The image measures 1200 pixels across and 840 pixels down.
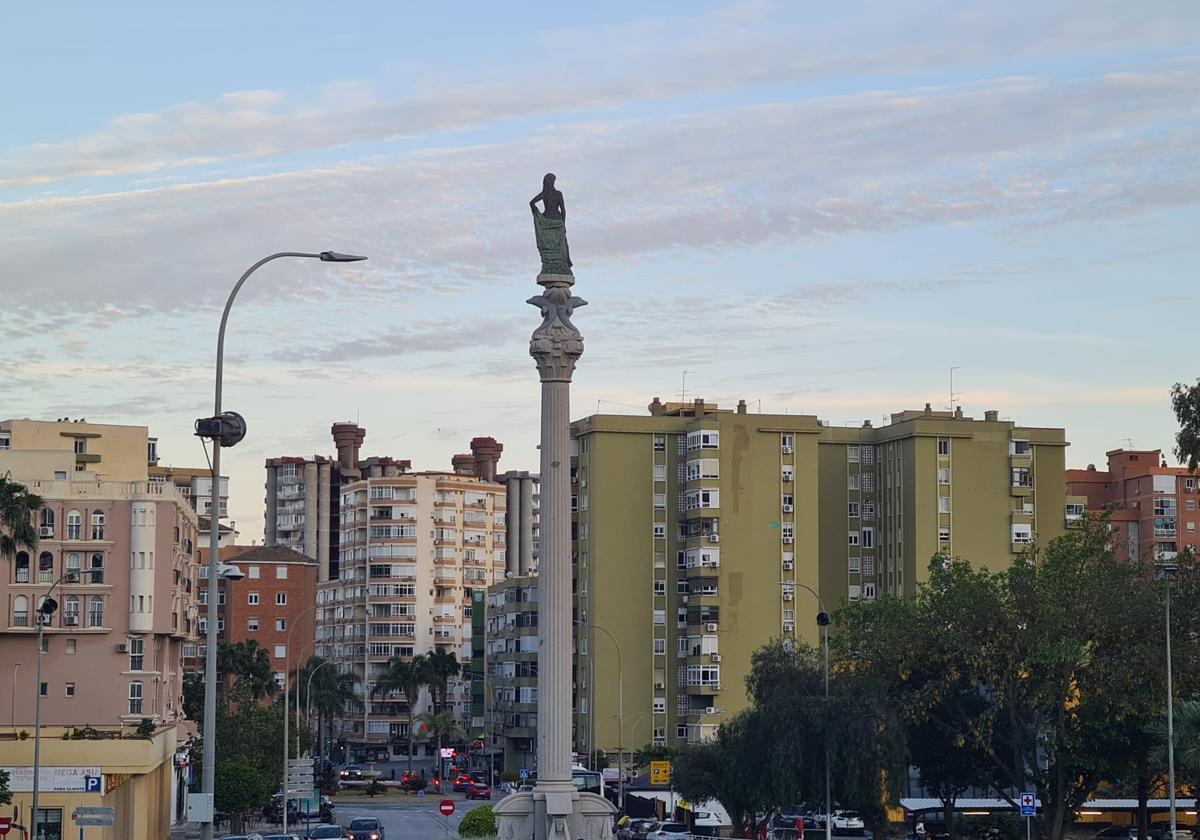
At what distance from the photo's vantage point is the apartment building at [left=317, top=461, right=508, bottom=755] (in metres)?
183

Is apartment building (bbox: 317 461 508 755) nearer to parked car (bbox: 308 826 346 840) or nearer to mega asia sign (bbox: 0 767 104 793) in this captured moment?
parked car (bbox: 308 826 346 840)

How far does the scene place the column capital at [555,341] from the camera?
1884 inches

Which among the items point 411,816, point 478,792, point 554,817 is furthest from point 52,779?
point 478,792

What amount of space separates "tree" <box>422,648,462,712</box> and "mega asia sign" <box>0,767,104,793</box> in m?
115

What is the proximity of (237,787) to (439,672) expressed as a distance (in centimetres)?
9665

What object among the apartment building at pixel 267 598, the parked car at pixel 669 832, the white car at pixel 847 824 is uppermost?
the apartment building at pixel 267 598

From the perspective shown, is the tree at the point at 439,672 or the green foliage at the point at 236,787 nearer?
the green foliage at the point at 236,787

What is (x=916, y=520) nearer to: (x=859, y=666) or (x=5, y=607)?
(x=859, y=666)

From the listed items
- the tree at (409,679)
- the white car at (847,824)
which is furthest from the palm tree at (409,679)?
the white car at (847,824)

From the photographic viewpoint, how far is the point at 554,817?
46219 millimetres

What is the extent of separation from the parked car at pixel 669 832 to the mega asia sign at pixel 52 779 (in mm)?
23739

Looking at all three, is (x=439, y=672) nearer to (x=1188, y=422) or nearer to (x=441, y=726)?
(x=441, y=726)

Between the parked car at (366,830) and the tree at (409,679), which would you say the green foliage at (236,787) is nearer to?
the parked car at (366,830)

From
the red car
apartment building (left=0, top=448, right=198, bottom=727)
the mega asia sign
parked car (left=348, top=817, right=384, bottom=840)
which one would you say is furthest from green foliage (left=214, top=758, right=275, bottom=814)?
the red car
